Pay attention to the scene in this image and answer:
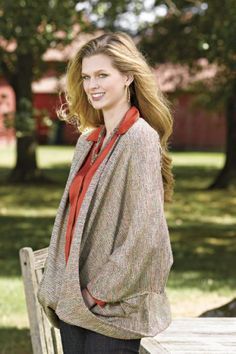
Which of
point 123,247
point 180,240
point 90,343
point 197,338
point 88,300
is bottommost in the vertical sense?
point 180,240

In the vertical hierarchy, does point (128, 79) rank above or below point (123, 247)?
above

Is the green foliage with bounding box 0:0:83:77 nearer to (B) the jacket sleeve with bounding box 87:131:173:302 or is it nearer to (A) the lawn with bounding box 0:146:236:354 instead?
Result: (A) the lawn with bounding box 0:146:236:354

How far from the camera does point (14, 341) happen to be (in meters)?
7.20

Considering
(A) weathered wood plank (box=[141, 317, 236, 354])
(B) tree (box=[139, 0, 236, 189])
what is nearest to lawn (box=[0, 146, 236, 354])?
(B) tree (box=[139, 0, 236, 189])

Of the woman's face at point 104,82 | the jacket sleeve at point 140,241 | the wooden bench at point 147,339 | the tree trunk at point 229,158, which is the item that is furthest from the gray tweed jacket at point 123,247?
the tree trunk at point 229,158

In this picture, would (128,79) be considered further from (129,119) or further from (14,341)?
(14,341)

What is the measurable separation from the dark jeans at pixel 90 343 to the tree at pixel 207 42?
7.00m

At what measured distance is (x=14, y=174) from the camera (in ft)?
82.2

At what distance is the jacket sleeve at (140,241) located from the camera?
3084mm

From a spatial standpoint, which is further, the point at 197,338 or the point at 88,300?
the point at 197,338

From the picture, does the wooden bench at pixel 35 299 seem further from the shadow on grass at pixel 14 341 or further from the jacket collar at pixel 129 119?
the shadow on grass at pixel 14 341

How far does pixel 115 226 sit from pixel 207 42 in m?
Answer: 7.38

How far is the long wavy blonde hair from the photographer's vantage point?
3275 mm

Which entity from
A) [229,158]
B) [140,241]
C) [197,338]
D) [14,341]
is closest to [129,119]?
[140,241]
